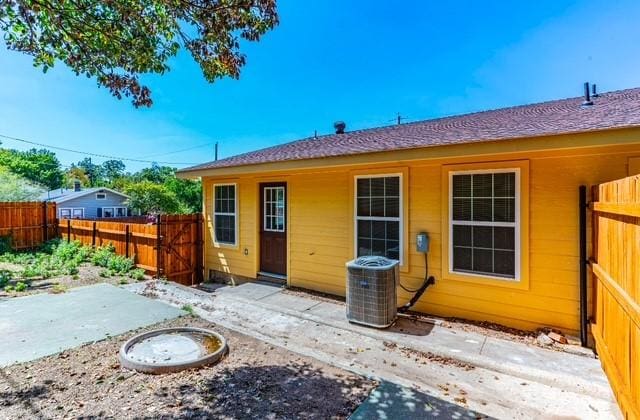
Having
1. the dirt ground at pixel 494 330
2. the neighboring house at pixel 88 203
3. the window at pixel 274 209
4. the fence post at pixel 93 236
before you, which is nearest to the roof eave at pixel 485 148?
the window at pixel 274 209

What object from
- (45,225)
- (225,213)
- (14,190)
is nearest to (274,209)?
(225,213)

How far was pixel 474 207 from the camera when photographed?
4594 millimetres

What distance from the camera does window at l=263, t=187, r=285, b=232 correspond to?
711 centimetres

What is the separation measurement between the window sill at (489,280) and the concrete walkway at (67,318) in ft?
Answer: 15.1

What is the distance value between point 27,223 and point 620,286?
1659 cm

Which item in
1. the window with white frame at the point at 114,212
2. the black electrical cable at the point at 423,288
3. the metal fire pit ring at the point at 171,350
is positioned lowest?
the metal fire pit ring at the point at 171,350

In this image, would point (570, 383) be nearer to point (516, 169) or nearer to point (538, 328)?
point (538, 328)

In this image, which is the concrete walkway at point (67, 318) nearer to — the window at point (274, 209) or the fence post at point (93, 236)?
the window at point (274, 209)

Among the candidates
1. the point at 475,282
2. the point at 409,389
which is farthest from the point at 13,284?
the point at 475,282

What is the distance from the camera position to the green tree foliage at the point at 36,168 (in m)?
37.9

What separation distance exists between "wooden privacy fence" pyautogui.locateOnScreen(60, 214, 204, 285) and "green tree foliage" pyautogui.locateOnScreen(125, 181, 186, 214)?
52.4ft

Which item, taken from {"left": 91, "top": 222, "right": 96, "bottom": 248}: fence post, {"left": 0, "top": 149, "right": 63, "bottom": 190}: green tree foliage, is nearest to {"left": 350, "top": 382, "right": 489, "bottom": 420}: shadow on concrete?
{"left": 91, "top": 222, "right": 96, "bottom": 248}: fence post

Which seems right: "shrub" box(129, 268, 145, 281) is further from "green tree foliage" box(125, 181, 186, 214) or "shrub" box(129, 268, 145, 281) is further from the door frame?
"green tree foliage" box(125, 181, 186, 214)

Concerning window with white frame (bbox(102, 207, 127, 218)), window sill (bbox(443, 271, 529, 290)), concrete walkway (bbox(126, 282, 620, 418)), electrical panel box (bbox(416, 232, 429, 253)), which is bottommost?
concrete walkway (bbox(126, 282, 620, 418))
